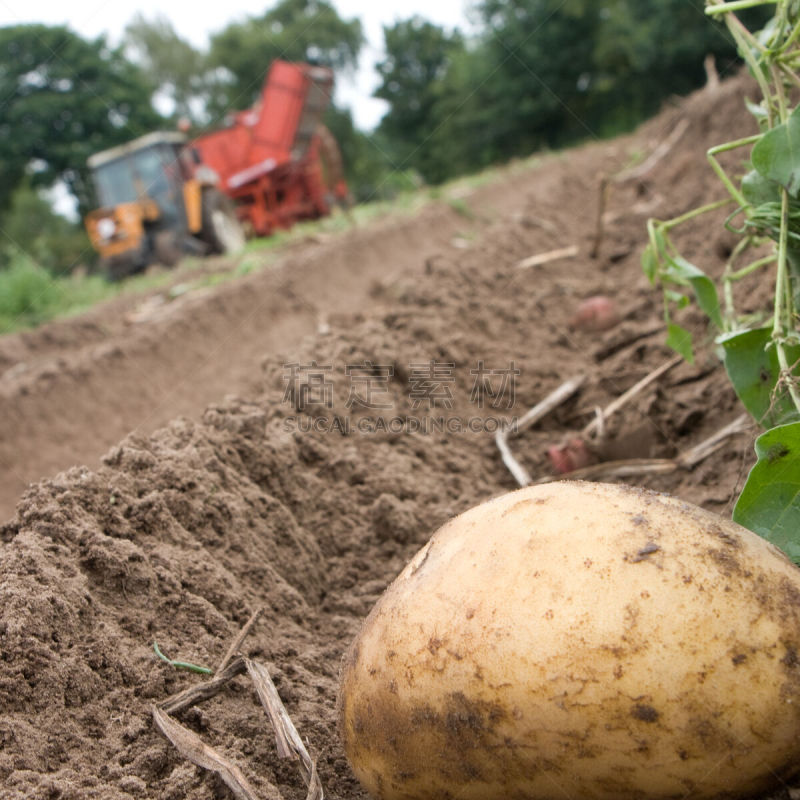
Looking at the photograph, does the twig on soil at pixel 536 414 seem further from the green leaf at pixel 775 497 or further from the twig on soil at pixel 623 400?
the green leaf at pixel 775 497

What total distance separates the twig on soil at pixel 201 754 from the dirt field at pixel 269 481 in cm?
3

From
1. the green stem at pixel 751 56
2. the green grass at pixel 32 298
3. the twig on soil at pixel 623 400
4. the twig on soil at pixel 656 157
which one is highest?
the green grass at pixel 32 298

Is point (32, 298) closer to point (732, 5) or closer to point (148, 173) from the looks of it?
point (148, 173)

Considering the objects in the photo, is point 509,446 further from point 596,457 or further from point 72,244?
point 72,244

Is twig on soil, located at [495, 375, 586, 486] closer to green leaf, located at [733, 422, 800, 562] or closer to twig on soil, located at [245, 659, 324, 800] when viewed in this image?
green leaf, located at [733, 422, 800, 562]

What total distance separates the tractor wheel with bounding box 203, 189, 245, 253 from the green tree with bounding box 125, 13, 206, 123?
100 ft

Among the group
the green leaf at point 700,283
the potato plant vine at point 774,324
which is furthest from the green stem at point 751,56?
the green leaf at point 700,283

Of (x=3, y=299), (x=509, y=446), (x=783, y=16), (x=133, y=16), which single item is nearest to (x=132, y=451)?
(x=509, y=446)

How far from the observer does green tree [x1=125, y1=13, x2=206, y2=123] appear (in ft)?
133

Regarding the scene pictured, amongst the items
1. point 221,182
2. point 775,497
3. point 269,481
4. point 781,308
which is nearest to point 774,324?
point 781,308

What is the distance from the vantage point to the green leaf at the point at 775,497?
4.98 feet

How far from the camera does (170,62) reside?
4078 cm

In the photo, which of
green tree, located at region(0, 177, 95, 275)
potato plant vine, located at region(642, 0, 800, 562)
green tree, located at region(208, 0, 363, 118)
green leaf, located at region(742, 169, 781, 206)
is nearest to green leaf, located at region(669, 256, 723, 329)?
potato plant vine, located at region(642, 0, 800, 562)

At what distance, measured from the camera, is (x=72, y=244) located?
29.3 meters
